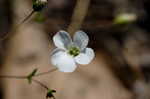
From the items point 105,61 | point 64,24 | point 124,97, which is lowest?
point 124,97

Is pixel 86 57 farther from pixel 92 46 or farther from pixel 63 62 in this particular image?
pixel 92 46

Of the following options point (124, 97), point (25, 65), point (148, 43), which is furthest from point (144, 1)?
point (25, 65)

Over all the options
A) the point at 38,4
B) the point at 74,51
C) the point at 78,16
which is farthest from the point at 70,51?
the point at 78,16

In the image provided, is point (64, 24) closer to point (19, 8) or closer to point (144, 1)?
point (19, 8)

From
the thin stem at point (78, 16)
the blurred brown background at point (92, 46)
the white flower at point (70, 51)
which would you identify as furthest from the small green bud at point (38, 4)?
the blurred brown background at point (92, 46)

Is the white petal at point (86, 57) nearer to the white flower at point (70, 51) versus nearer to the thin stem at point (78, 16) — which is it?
the white flower at point (70, 51)

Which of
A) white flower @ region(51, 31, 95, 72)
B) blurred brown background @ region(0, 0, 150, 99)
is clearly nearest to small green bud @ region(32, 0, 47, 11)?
white flower @ region(51, 31, 95, 72)
